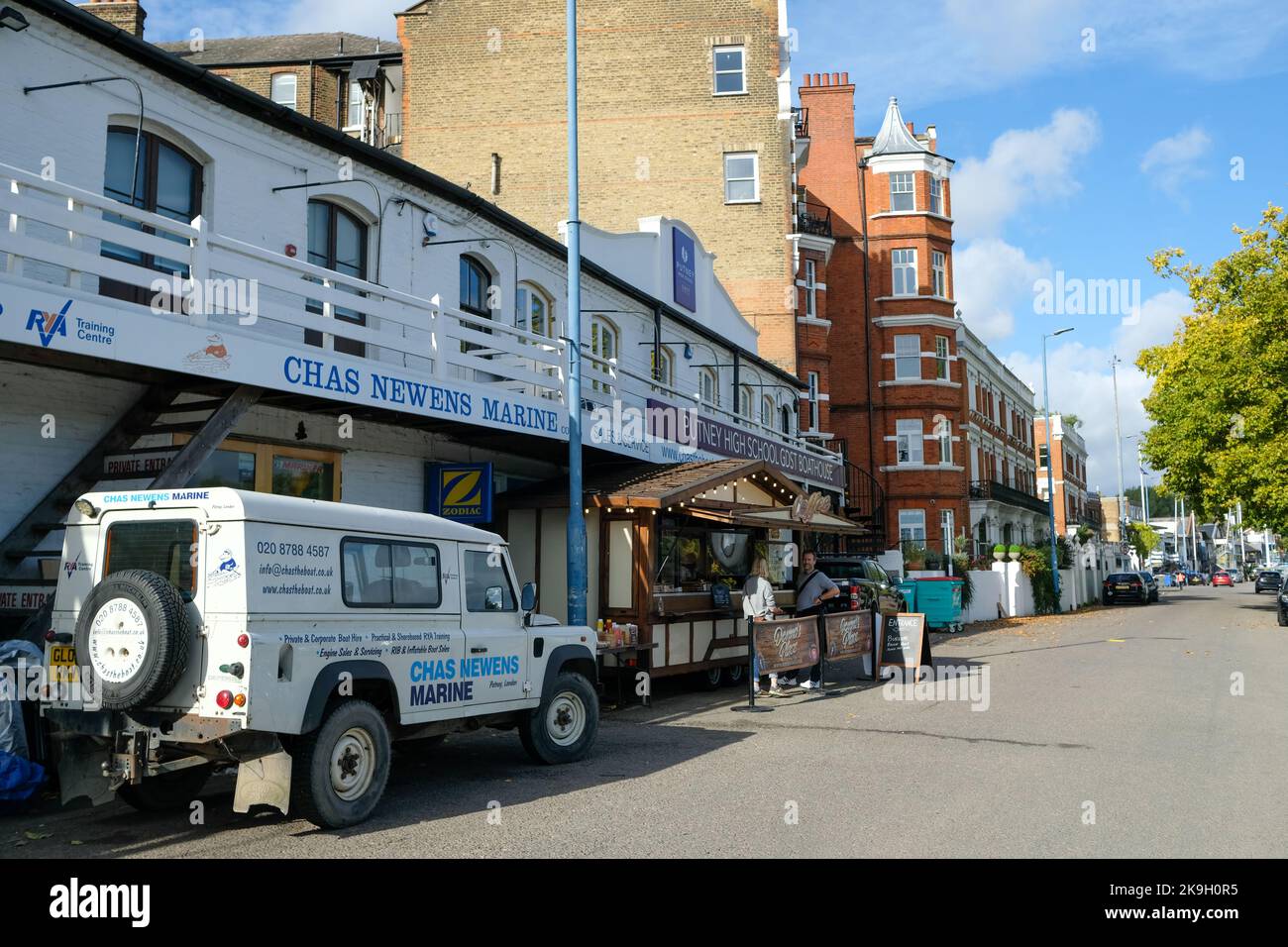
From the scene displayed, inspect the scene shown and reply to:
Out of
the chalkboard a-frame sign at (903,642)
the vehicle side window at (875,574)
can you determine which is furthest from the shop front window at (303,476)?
the vehicle side window at (875,574)

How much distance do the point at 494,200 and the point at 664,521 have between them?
18983mm

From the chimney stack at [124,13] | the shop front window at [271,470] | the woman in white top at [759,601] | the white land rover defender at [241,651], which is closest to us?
the white land rover defender at [241,651]

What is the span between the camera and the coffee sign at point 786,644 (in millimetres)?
13078

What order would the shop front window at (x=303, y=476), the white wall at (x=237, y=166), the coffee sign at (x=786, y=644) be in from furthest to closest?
1. the coffee sign at (x=786, y=644)
2. the shop front window at (x=303, y=476)
3. the white wall at (x=237, y=166)

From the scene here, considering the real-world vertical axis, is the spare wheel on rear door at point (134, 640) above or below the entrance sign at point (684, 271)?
below

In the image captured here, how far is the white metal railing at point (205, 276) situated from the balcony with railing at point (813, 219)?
2579 centimetres

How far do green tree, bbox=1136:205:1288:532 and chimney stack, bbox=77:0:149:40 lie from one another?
1288 inches

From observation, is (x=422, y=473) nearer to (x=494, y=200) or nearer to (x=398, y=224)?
(x=398, y=224)

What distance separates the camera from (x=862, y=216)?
139 feet

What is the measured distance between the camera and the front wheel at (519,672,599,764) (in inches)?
353

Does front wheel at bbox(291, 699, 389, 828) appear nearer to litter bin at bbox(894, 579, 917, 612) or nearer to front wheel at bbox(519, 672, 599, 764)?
front wheel at bbox(519, 672, 599, 764)

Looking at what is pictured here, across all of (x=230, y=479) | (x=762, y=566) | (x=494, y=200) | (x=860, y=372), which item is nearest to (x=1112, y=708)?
(x=762, y=566)

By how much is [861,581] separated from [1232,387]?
1912 cm

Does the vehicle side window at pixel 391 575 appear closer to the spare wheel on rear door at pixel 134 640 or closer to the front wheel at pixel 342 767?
the front wheel at pixel 342 767
